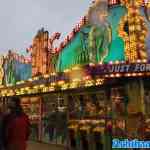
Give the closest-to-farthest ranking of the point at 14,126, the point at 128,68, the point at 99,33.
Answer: the point at 14,126, the point at 128,68, the point at 99,33

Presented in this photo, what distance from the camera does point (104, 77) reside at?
16.3 meters

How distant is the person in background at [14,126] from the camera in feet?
30.6

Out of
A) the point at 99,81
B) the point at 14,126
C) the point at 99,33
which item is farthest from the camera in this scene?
the point at 99,33

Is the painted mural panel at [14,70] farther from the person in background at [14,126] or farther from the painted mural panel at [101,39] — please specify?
the person in background at [14,126]

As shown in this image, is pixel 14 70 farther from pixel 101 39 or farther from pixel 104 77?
pixel 104 77

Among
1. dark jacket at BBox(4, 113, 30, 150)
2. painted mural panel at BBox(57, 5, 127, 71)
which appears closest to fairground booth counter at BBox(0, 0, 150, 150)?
painted mural panel at BBox(57, 5, 127, 71)

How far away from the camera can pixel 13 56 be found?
30453mm

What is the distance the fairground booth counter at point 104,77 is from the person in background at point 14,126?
700cm

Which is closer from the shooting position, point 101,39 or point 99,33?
point 101,39

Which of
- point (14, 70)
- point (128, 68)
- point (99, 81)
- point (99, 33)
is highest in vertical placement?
point (99, 33)

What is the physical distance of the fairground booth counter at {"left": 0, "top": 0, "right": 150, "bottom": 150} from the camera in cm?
1652

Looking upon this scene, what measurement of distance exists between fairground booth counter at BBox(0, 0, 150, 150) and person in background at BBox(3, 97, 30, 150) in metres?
7.00

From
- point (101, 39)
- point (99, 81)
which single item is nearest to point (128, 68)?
point (99, 81)

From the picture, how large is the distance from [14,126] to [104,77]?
7.33m
